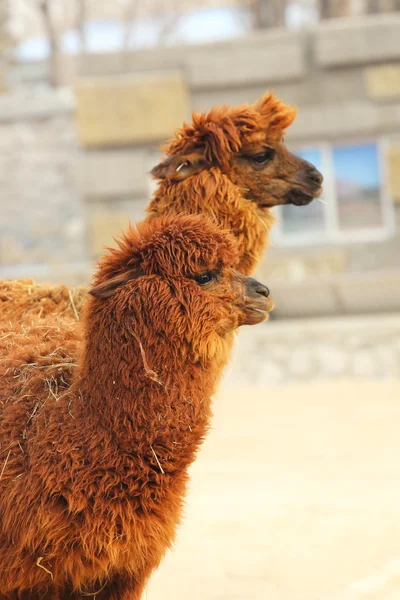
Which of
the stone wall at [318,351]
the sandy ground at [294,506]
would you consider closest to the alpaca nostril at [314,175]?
the sandy ground at [294,506]

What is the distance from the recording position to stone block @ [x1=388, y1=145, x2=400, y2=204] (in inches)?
480

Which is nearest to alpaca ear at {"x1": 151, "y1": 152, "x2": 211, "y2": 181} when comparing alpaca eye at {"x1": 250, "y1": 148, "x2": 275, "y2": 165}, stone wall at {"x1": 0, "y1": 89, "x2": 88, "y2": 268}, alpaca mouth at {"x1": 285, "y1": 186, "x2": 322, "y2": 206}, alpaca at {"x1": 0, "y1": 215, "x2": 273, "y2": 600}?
alpaca eye at {"x1": 250, "y1": 148, "x2": 275, "y2": 165}

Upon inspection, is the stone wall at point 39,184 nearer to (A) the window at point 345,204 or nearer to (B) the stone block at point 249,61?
(B) the stone block at point 249,61

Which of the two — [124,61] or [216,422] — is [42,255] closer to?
[124,61]

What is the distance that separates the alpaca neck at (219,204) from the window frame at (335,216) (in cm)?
834

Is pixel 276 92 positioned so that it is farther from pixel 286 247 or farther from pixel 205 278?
pixel 205 278

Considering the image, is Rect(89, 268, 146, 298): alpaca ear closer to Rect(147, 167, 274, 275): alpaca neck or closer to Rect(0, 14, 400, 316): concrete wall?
Rect(147, 167, 274, 275): alpaca neck

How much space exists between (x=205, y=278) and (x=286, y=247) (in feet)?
31.3

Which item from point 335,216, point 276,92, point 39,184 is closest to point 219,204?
point 276,92

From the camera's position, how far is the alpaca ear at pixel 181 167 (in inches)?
159

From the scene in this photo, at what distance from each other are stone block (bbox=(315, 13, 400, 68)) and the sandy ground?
15.8ft

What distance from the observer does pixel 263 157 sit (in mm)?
4199

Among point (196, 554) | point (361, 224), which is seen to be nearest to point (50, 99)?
point (361, 224)

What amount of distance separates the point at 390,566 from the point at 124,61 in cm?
898
